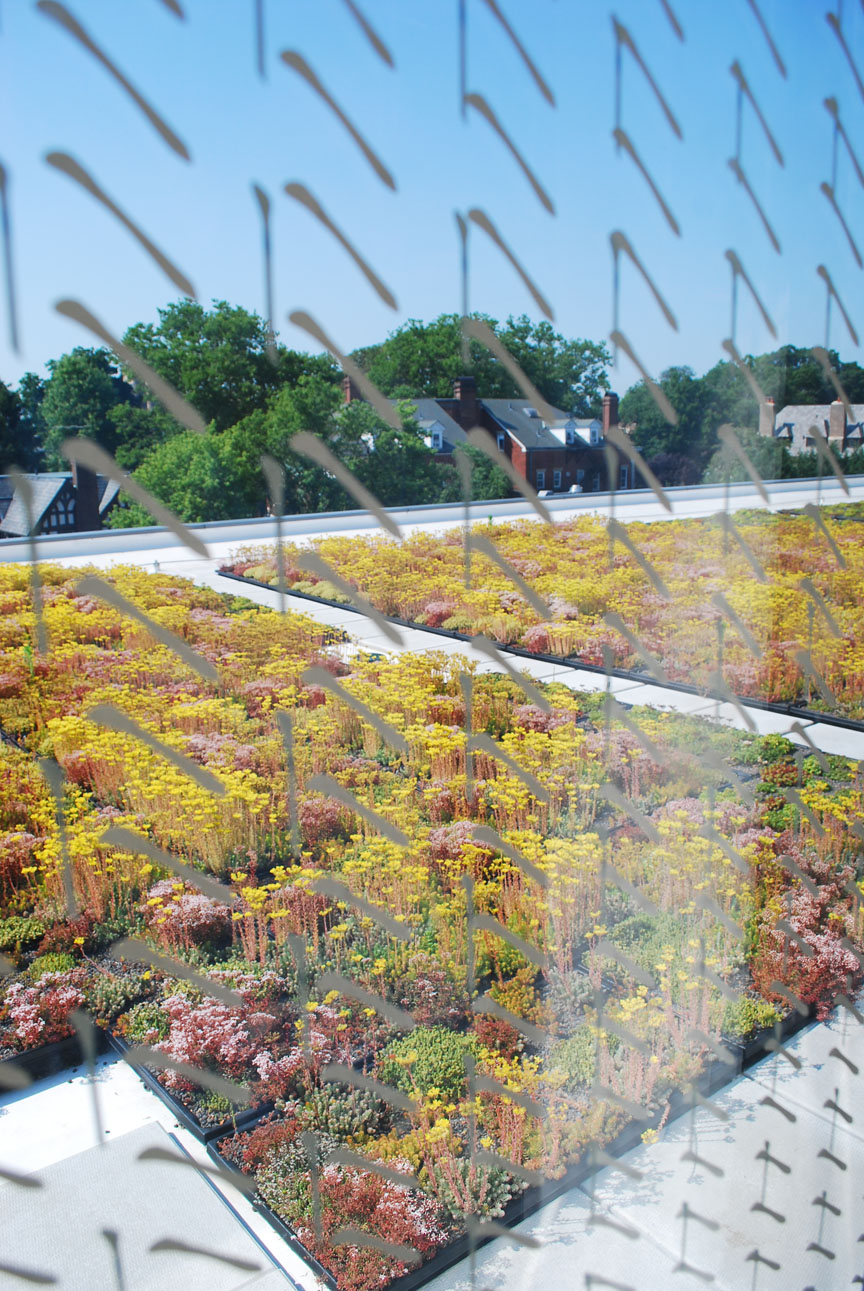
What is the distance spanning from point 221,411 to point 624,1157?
93.2 inches

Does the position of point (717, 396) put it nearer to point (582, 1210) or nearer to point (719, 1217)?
point (719, 1217)

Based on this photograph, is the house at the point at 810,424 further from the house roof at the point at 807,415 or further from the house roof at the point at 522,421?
the house roof at the point at 522,421

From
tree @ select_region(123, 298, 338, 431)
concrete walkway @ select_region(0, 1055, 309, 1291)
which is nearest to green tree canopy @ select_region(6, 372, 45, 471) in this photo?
tree @ select_region(123, 298, 338, 431)

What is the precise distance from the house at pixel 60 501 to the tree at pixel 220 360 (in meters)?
0.13

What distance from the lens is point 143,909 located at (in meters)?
3.14

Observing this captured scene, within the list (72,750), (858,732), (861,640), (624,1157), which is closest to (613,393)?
(624,1157)

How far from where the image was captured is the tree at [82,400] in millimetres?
857

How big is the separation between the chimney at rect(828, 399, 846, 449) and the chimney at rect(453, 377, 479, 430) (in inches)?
53.0

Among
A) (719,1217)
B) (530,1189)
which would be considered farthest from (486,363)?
(530,1189)

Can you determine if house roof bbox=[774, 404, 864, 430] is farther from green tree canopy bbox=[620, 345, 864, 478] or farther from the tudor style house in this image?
the tudor style house

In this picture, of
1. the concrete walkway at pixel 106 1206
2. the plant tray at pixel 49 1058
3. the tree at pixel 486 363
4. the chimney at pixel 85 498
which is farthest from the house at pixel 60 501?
the plant tray at pixel 49 1058

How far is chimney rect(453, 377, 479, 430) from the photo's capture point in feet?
3.89

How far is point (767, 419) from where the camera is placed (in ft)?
6.61

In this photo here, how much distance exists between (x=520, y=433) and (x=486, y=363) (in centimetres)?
10
